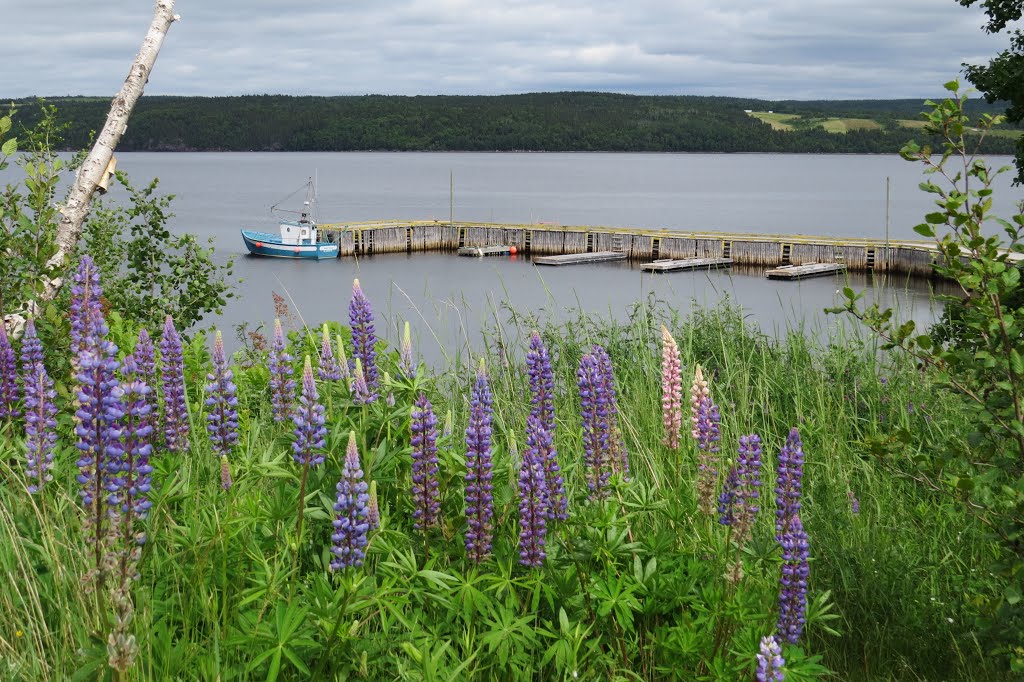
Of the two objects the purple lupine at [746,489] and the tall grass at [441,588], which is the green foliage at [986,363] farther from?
the purple lupine at [746,489]

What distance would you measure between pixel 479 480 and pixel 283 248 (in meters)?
72.4

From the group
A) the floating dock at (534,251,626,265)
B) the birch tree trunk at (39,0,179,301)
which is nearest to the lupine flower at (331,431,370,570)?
the birch tree trunk at (39,0,179,301)

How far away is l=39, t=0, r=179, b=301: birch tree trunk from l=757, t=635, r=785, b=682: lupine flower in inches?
219

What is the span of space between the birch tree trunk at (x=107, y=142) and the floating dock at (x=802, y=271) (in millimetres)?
53156

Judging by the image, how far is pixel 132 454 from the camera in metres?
2.64

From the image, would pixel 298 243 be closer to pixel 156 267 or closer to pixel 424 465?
pixel 156 267

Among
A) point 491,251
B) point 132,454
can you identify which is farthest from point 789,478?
point 491,251

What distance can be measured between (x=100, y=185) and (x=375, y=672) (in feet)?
17.4

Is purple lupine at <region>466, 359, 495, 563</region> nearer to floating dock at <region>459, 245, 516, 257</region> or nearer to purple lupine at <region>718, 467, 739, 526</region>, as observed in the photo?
purple lupine at <region>718, 467, 739, 526</region>

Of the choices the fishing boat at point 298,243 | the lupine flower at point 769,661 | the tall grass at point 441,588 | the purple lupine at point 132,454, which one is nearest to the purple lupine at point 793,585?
the tall grass at point 441,588

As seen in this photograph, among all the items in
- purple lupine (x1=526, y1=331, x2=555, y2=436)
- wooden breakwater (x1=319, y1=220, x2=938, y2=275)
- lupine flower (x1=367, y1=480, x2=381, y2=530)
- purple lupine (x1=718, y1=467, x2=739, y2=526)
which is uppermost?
purple lupine (x1=526, y1=331, x2=555, y2=436)

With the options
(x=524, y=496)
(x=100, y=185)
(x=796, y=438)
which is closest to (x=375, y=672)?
(x=524, y=496)

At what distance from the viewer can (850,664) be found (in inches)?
159

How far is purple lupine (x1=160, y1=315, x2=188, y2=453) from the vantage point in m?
4.36
